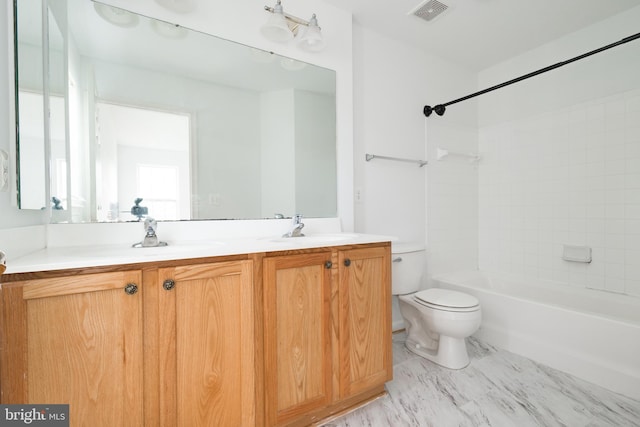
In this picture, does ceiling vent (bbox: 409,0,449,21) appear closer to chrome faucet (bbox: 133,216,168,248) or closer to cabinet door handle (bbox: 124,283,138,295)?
chrome faucet (bbox: 133,216,168,248)

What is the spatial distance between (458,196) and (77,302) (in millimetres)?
2835

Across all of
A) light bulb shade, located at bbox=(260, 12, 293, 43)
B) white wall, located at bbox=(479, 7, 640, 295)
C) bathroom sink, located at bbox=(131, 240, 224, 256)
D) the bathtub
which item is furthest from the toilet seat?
light bulb shade, located at bbox=(260, 12, 293, 43)

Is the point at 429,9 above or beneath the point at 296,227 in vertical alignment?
above

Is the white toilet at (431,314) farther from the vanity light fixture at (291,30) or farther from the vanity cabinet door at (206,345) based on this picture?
the vanity light fixture at (291,30)

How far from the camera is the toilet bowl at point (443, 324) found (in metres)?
1.72

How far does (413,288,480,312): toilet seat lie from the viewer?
5.67 ft

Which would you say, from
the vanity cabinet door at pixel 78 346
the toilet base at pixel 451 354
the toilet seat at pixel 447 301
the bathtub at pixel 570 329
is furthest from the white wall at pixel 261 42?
the bathtub at pixel 570 329

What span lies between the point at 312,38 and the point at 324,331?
5.31 ft

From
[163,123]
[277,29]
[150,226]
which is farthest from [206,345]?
[277,29]

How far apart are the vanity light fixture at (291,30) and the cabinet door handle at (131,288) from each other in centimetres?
145

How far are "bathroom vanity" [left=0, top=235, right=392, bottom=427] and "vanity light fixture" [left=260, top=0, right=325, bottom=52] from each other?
48.2 inches

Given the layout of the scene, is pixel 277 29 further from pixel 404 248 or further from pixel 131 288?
pixel 404 248

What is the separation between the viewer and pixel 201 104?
1483 mm

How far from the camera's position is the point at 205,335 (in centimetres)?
98
